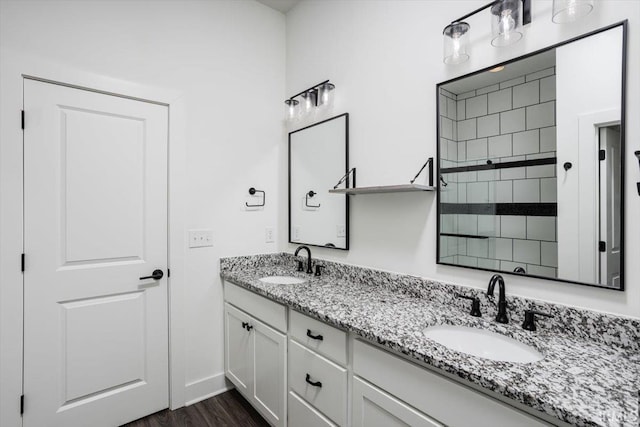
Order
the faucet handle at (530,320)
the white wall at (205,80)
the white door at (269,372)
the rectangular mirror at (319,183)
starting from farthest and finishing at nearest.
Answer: the rectangular mirror at (319,183), the white wall at (205,80), the white door at (269,372), the faucet handle at (530,320)

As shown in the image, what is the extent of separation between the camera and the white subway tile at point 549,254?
1.25m

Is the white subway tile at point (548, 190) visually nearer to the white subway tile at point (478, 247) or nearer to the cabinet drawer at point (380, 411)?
the white subway tile at point (478, 247)

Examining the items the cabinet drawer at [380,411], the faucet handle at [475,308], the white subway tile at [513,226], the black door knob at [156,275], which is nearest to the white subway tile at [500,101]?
the white subway tile at [513,226]

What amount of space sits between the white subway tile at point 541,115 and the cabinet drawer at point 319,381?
1.27 meters

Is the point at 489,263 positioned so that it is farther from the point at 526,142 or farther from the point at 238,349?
the point at 238,349

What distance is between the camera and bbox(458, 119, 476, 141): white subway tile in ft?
4.95

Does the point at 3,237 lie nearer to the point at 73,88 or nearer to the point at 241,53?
the point at 73,88

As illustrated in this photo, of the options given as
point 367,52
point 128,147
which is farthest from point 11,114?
point 367,52

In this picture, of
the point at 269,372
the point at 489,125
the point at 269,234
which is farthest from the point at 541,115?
the point at 269,234

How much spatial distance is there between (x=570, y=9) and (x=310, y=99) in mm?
1533

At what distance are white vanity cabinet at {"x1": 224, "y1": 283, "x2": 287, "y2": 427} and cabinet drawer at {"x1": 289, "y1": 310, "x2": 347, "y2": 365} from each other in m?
0.11

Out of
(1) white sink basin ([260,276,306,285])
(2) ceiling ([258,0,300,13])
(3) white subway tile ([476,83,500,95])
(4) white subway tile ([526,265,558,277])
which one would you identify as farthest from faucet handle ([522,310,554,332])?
(2) ceiling ([258,0,300,13])

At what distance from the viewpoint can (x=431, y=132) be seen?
166 cm

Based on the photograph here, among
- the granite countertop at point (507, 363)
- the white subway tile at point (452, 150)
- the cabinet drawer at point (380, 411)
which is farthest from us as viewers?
the white subway tile at point (452, 150)
